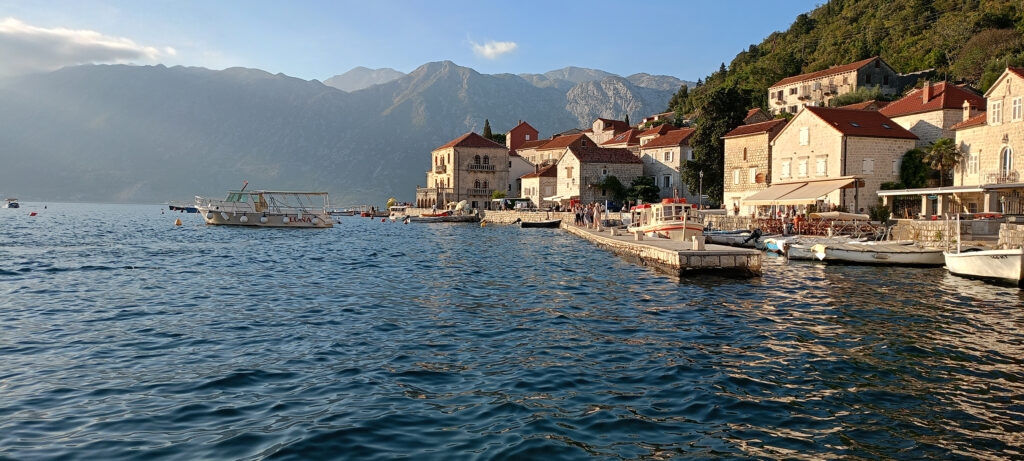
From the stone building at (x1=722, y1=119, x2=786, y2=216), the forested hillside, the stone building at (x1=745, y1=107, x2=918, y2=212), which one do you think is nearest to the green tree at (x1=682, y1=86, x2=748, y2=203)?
the forested hillside

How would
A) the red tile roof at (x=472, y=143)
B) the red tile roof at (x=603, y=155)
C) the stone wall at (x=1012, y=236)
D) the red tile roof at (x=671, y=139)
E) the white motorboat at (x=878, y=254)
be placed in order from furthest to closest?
the red tile roof at (x=472, y=143) → the red tile roof at (x=603, y=155) → the red tile roof at (x=671, y=139) → the white motorboat at (x=878, y=254) → the stone wall at (x=1012, y=236)

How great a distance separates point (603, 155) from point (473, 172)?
23.5 m

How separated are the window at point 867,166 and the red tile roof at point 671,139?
26.6m

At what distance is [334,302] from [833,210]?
33.0 meters

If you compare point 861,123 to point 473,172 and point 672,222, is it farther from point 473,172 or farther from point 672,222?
point 473,172

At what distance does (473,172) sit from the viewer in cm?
8669

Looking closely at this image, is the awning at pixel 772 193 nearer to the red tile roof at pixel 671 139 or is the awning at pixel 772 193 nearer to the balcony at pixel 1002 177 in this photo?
the balcony at pixel 1002 177

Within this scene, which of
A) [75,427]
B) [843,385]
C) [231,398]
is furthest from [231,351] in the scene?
[843,385]

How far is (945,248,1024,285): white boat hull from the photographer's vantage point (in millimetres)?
19422

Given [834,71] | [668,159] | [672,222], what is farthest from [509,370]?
[834,71]

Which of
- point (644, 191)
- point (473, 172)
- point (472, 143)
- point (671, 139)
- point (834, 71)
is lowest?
point (644, 191)

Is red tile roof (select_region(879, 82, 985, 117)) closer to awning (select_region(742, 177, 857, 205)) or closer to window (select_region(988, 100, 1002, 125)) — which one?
window (select_region(988, 100, 1002, 125))

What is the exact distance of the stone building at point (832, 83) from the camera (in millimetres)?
67250

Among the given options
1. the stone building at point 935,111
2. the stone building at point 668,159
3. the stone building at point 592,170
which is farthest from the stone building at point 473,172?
the stone building at point 935,111
